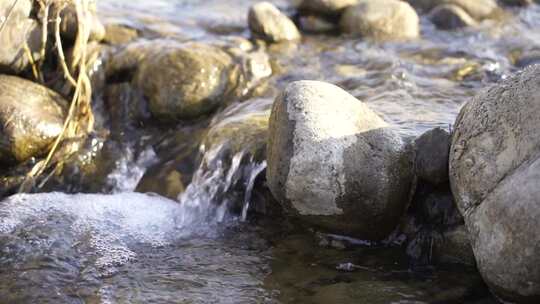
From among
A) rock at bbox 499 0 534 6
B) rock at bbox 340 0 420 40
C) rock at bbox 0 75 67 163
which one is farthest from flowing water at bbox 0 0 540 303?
rock at bbox 499 0 534 6

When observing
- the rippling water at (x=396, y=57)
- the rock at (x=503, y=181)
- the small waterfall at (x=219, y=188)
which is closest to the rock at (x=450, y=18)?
the rippling water at (x=396, y=57)

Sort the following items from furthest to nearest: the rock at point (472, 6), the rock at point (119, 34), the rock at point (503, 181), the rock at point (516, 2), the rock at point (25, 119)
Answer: the rock at point (516, 2), the rock at point (472, 6), the rock at point (119, 34), the rock at point (25, 119), the rock at point (503, 181)

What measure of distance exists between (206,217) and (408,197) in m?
1.37

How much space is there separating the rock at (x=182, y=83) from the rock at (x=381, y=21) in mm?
2102

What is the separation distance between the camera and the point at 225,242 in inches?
181

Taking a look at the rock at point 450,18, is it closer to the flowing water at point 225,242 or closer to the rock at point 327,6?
the rock at point 327,6

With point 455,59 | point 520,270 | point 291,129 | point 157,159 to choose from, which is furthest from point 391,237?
point 455,59

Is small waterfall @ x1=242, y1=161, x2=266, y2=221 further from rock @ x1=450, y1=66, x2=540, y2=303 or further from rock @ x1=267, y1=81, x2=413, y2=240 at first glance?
rock @ x1=450, y1=66, x2=540, y2=303

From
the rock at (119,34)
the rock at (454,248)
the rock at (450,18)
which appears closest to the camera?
the rock at (454,248)

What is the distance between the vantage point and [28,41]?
18.7ft

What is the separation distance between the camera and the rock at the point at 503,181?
331cm

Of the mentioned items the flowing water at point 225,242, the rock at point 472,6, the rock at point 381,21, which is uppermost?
the rock at point 472,6

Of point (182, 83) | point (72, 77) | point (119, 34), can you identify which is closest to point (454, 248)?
point (182, 83)

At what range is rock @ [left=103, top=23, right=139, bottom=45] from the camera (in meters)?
6.66
